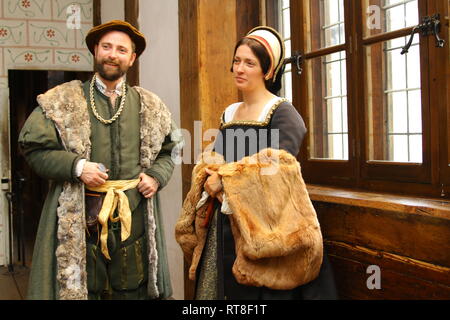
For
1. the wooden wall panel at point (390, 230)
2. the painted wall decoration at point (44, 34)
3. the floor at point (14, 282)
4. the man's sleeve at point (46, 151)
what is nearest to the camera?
the wooden wall panel at point (390, 230)

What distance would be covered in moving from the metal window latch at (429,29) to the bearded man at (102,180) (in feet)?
2.96

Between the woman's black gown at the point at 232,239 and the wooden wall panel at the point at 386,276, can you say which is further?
the woman's black gown at the point at 232,239

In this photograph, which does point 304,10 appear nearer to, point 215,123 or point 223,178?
point 215,123

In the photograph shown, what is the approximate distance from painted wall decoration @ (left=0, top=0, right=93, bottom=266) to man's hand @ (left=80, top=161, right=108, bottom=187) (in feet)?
9.11

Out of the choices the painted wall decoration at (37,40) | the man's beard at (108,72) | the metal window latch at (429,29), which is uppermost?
the painted wall decoration at (37,40)

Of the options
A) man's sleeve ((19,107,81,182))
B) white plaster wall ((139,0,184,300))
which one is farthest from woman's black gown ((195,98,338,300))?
white plaster wall ((139,0,184,300))

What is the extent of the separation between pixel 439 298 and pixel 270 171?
58cm

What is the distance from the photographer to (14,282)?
3893 millimetres

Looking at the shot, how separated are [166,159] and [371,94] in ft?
2.58

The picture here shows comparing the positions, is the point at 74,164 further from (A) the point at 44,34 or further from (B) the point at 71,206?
(A) the point at 44,34

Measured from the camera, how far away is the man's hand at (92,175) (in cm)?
182

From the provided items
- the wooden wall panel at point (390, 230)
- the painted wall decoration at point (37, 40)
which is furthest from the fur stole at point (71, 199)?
the painted wall decoration at point (37, 40)

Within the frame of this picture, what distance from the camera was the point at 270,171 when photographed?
1.61m

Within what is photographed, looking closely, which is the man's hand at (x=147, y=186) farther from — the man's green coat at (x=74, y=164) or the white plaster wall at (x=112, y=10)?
the white plaster wall at (x=112, y=10)
